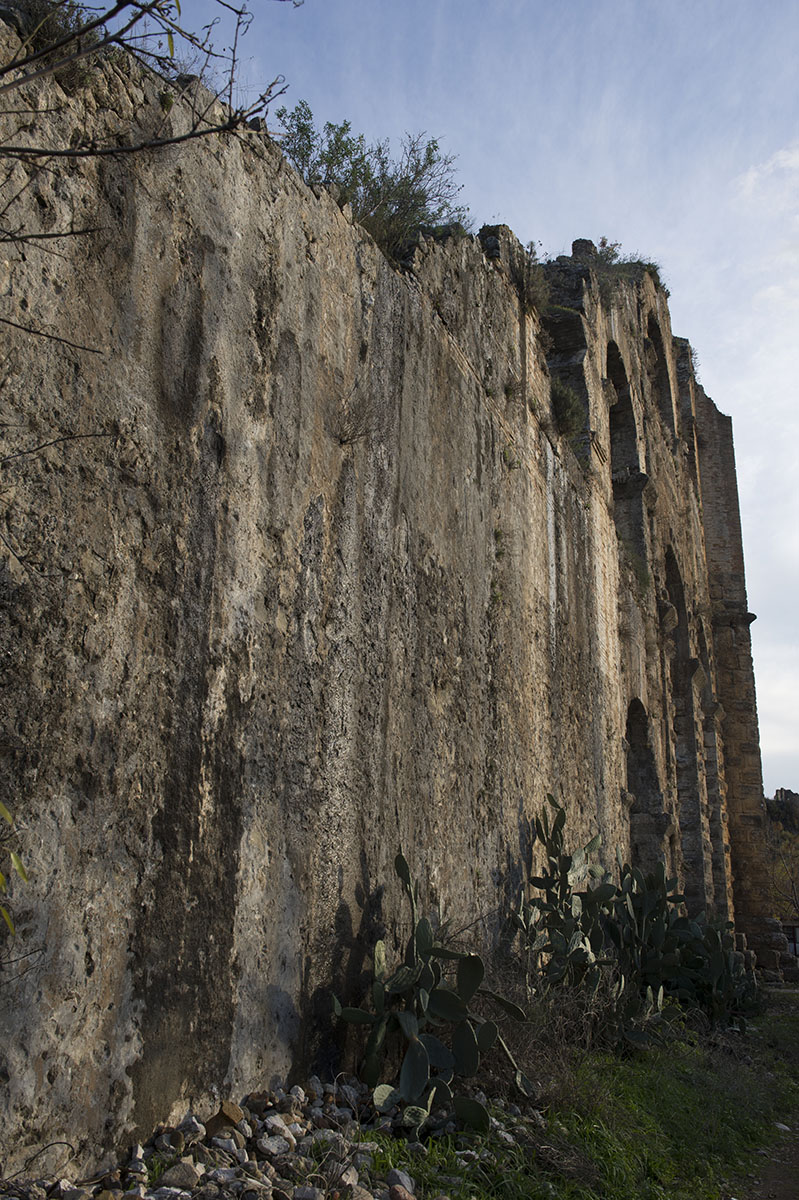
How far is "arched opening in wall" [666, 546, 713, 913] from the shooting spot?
12.5 m

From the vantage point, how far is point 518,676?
19.4 feet

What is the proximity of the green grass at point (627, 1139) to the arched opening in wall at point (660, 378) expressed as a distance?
12.8m

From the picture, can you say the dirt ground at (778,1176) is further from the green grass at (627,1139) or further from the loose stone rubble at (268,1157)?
the loose stone rubble at (268,1157)

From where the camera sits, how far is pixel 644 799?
10.8m

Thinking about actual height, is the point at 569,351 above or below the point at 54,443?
above

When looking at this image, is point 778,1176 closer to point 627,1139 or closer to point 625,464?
point 627,1139

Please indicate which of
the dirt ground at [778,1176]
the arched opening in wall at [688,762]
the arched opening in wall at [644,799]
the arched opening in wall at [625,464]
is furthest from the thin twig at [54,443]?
the arched opening in wall at [688,762]

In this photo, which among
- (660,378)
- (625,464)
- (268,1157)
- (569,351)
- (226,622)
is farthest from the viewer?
(660,378)

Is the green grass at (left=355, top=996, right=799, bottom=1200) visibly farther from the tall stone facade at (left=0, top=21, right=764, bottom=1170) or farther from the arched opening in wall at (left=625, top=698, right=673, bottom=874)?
the arched opening in wall at (left=625, top=698, right=673, bottom=874)

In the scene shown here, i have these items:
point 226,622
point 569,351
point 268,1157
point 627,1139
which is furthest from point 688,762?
point 268,1157

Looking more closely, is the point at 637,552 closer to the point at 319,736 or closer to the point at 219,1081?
the point at 319,736

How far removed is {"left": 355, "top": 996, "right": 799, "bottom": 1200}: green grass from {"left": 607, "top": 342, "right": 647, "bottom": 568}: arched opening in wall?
6.47 meters

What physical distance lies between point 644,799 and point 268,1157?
8.84 metres

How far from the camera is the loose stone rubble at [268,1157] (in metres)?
2.23
